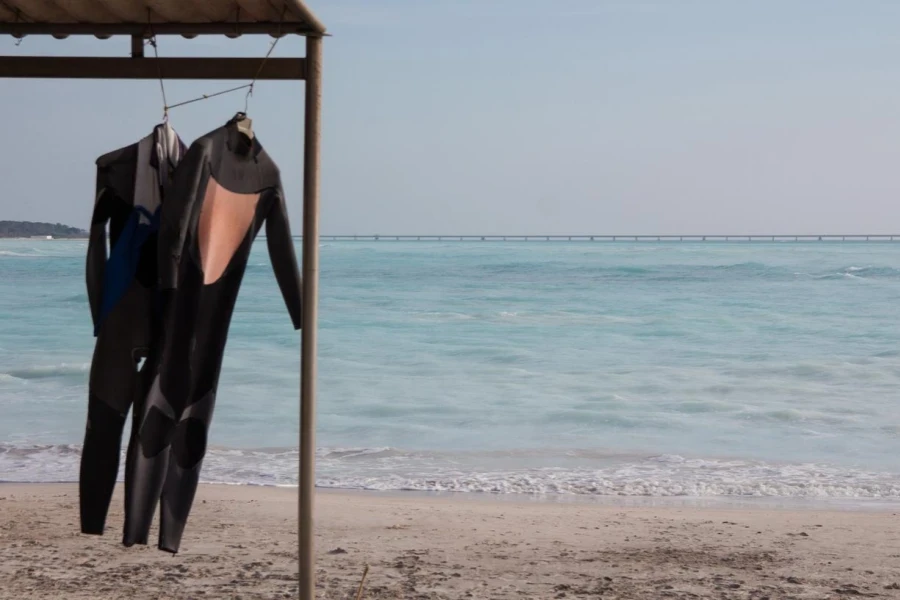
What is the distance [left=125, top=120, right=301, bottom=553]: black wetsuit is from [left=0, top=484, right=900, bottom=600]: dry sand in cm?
95

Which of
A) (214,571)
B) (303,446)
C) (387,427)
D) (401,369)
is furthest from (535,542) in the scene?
(401,369)

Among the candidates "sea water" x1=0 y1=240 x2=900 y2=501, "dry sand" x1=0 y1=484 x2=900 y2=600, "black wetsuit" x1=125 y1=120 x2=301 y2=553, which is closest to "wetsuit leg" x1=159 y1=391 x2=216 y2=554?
"black wetsuit" x1=125 y1=120 x2=301 y2=553

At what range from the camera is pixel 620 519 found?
6055 millimetres

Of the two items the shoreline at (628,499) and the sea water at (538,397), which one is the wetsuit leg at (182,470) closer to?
the shoreline at (628,499)

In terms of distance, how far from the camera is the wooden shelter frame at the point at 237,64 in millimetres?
3072

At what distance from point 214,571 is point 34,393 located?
27.6 ft

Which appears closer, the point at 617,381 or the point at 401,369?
the point at 617,381

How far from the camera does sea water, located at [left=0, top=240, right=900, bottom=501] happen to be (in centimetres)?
788

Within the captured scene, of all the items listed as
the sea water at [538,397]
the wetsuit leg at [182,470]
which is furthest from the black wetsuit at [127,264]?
the sea water at [538,397]

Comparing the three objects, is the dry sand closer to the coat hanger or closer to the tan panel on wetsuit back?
the tan panel on wetsuit back

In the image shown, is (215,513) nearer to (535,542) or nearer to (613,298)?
(535,542)

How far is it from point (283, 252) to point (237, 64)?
0.66 m

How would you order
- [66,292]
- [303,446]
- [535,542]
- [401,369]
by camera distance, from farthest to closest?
[66,292], [401,369], [535,542], [303,446]

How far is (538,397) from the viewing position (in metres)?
12.0
